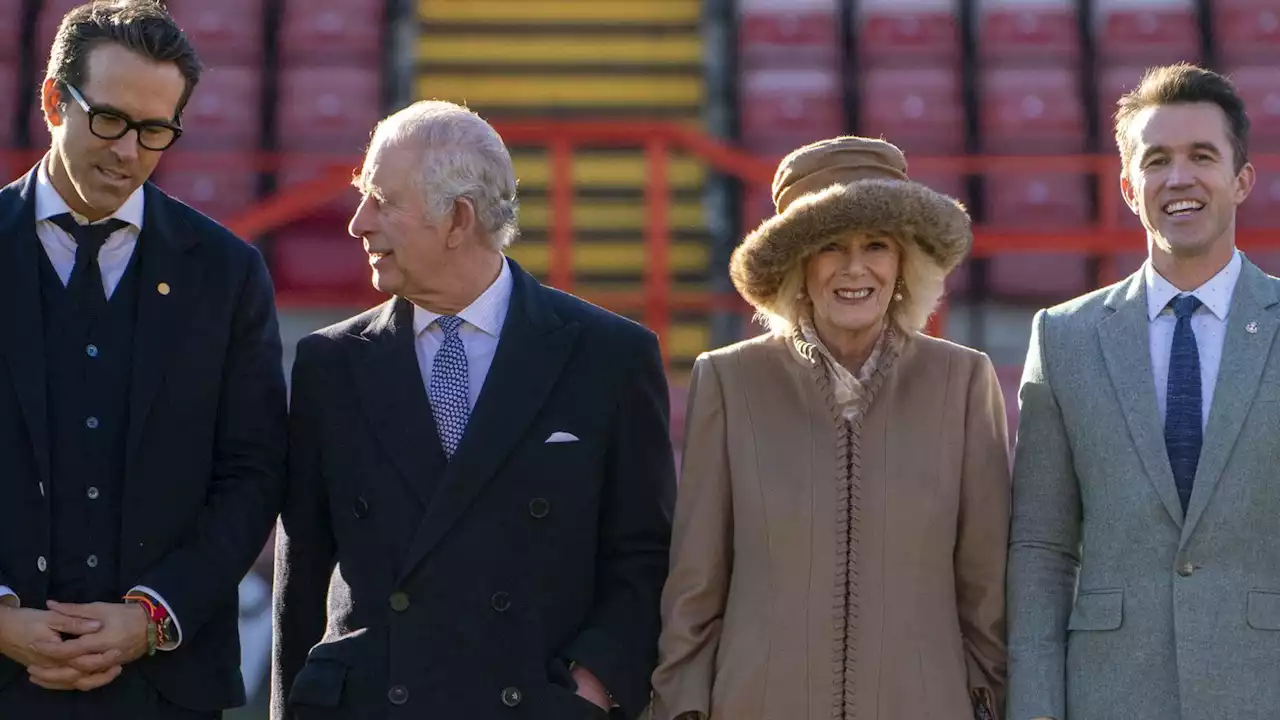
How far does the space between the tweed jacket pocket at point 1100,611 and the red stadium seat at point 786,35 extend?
663cm

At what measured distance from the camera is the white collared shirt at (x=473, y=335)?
362cm

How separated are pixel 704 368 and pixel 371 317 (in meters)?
0.63

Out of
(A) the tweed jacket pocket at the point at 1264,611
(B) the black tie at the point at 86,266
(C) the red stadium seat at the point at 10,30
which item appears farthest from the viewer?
(C) the red stadium seat at the point at 10,30

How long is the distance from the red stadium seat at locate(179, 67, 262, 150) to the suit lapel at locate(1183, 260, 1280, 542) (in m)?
6.72

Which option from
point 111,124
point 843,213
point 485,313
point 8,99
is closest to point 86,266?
point 111,124

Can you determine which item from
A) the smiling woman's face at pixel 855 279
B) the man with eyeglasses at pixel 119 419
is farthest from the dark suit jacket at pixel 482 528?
the smiling woman's face at pixel 855 279

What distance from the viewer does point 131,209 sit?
357 cm

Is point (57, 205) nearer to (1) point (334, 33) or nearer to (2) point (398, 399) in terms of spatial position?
(2) point (398, 399)

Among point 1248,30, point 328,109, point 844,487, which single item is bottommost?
point 844,487

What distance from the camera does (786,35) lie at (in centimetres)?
987

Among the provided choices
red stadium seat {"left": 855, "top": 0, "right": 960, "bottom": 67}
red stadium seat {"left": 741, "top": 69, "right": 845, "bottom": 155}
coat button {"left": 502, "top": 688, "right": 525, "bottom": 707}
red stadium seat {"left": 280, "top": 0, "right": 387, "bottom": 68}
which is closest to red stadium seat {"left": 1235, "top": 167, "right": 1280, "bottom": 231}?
red stadium seat {"left": 855, "top": 0, "right": 960, "bottom": 67}

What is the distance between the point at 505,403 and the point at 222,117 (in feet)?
20.7

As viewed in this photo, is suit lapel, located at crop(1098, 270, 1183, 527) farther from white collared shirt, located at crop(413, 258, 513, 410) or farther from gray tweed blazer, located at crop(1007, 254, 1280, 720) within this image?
white collared shirt, located at crop(413, 258, 513, 410)

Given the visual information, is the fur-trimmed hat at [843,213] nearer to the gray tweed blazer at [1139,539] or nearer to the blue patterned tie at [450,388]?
the gray tweed blazer at [1139,539]
